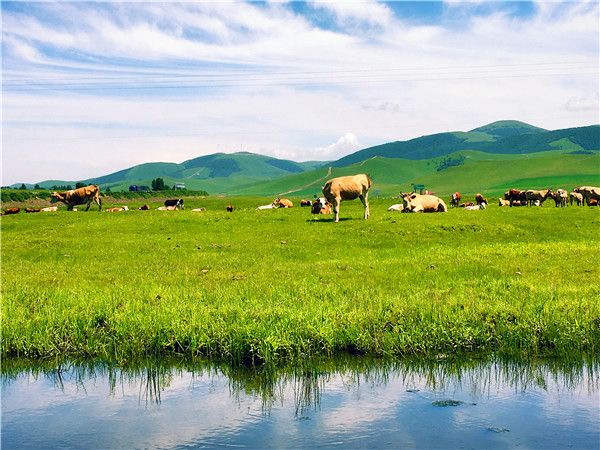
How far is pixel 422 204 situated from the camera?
43125mm

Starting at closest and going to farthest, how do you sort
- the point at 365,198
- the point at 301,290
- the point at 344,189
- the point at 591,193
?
1. the point at 301,290
2. the point at 344,189
3. the point at 365,198
4. the point at 591,193

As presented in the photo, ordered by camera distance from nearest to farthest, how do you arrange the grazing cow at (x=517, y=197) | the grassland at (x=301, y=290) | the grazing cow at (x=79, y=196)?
the grassland at (x=301, y=290) → the grazing cow at (x=79, y=196) → the grazing cow at (x=517, y=197)

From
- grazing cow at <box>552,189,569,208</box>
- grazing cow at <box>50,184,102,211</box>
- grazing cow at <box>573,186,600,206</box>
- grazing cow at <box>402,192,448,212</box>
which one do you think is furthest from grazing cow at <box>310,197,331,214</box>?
grazing cow at <box>573,186,600,206</box>

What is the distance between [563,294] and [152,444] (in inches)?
510

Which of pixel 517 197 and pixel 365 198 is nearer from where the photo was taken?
pixel 365 198

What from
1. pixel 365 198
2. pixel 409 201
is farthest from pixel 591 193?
pixel 365 198

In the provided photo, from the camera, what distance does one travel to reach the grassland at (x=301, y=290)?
44.8 ft

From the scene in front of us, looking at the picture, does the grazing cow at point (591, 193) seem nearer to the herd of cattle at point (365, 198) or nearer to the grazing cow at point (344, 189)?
the herd of cattle at point (365, 198)

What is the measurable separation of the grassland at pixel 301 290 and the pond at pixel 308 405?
0.83 metres

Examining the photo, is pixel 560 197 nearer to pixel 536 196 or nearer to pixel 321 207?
pixel 536 196

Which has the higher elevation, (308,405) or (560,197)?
(560,197)

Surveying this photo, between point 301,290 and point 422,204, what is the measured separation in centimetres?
2697

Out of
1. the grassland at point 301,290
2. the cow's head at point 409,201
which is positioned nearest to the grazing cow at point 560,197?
the cow's head at point 409,201

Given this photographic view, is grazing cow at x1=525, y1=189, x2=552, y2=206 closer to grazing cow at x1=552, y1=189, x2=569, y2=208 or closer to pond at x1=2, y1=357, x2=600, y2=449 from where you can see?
grazing cow at x1=552, y1=189, x2=569, y2=208
